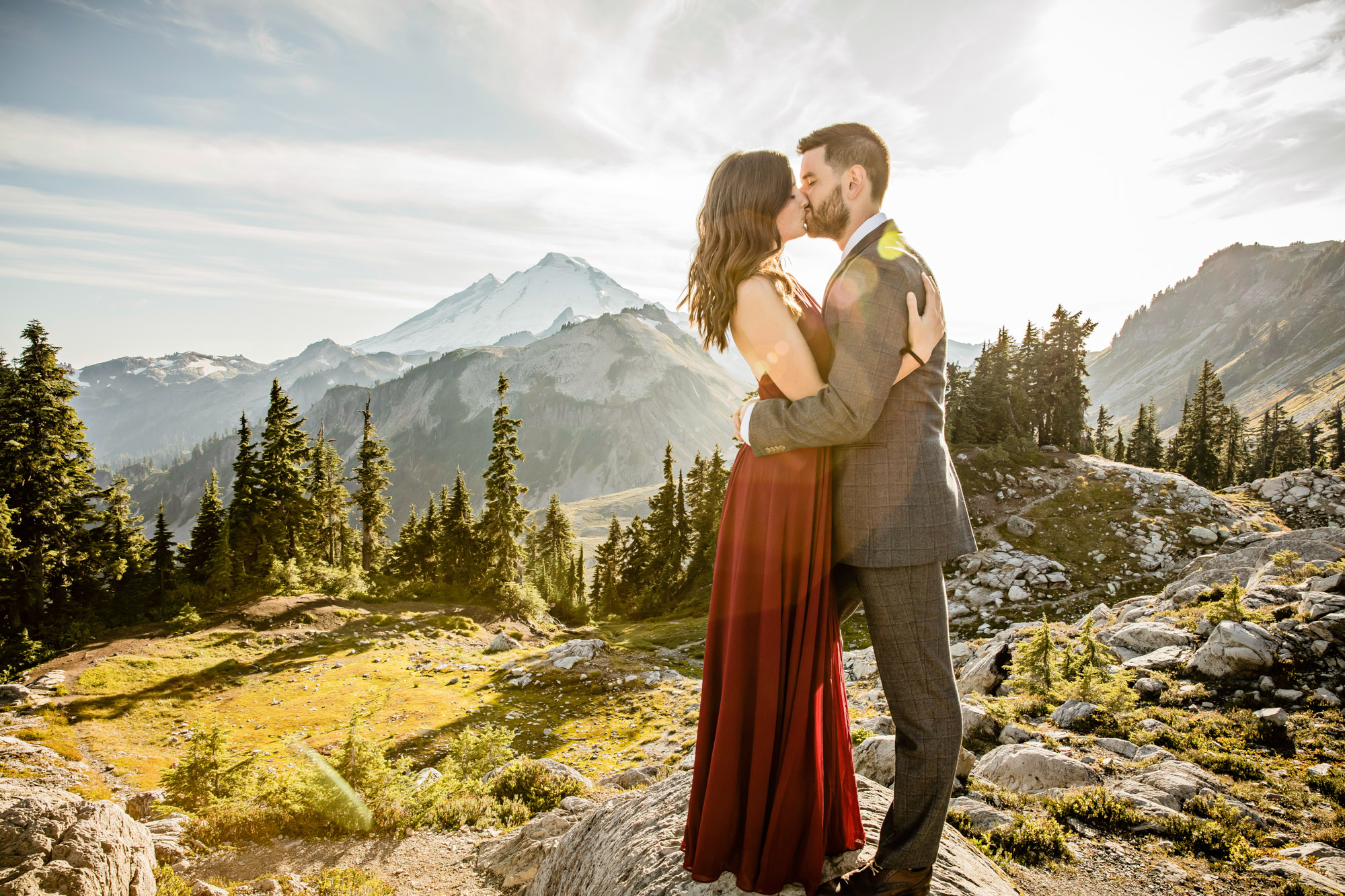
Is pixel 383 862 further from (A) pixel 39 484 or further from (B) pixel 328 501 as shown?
(B) pixel 328 501

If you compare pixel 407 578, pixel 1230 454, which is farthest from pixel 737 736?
pixel 1230 454

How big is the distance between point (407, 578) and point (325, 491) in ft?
34.7

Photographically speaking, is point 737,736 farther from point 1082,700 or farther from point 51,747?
point 51,747

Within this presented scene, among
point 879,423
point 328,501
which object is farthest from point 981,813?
point 328,501

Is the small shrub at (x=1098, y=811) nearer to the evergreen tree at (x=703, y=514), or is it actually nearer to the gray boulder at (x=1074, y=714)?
the gray boulder at (x=1074, y=714)

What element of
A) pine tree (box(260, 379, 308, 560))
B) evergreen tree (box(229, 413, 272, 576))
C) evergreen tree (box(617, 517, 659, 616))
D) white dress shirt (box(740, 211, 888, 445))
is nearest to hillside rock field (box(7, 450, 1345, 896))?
white dress shirt (box(740, 211, 888, 445))

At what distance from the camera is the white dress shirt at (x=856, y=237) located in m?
3.38

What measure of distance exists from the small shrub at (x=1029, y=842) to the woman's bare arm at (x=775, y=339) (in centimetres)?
637

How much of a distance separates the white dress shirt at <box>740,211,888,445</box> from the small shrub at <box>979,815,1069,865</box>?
6234mm

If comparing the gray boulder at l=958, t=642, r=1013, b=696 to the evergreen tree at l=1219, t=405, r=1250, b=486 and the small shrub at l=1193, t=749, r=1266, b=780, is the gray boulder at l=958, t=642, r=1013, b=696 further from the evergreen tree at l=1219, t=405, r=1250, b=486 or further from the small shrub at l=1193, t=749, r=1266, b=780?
the evergreen tree at l=1219, t=405, r=1250, b=486

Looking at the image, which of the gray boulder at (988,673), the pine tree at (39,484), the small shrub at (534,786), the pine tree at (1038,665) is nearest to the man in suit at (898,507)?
the small shrub at (534,786)

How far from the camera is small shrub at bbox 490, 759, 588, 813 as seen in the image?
39.2ft

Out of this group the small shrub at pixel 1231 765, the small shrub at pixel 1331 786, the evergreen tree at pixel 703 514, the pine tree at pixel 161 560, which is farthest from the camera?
the evergreen tree at pixel 703 514

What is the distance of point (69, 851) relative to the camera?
17.7 feet
